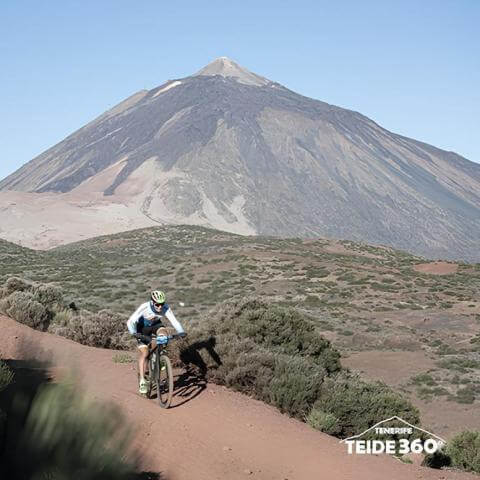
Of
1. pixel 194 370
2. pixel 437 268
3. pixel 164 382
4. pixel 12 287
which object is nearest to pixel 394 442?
pixel 164 382

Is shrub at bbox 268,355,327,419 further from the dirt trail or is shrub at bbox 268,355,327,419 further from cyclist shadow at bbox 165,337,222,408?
cyclist shadow at bbox 165,337,222,408

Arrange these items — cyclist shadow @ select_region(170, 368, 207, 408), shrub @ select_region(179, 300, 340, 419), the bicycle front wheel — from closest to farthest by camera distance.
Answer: the bicycle front wheel
cyclist shadow @ select_region(170, 368, 207, 408)
shrub @ select_region(179, 300, 340, 419)

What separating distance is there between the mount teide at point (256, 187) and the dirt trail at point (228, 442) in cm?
9598

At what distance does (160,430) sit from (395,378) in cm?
1449

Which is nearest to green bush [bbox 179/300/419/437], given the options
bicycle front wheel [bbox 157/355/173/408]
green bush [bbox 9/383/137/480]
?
bicycle front wheel [bbox 157/355/173/408]

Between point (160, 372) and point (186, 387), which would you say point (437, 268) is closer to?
point (186, 387)

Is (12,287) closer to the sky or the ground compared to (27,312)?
closer to the sky

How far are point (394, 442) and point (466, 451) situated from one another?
115cm

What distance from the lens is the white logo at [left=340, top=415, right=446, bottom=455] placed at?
9.21 metres

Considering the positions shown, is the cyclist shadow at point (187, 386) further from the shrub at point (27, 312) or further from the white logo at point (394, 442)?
the shrub at point (27, 312)

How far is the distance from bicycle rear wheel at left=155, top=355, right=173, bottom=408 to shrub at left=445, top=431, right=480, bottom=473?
14.1 ft

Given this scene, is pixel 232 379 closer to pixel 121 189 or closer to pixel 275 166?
pixel 121 189

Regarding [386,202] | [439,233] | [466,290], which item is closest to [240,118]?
[386,202]

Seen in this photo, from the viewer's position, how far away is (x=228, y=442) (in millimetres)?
8219
